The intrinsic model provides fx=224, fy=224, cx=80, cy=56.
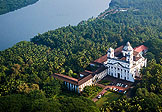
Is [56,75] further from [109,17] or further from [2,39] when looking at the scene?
[109,17]

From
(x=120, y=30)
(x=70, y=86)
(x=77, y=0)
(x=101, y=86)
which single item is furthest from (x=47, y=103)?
(x=77, y=0)

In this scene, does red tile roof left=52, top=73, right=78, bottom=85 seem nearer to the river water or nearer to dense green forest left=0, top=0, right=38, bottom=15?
the river water

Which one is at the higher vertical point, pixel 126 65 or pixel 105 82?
pixel 126 65

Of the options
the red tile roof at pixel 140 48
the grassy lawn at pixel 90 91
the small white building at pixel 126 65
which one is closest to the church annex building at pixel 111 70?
the small white building at pixel 126 65

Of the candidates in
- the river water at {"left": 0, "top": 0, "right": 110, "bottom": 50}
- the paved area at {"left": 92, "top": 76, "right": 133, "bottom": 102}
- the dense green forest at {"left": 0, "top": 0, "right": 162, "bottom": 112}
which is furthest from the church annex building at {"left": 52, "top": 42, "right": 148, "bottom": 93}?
the river water at {"left": 0, "top": 0, "right": 110, "bottom": 50}

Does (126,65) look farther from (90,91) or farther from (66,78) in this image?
(66,78)

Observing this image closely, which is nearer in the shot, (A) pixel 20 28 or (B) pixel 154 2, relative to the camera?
(A) pixel 20 28

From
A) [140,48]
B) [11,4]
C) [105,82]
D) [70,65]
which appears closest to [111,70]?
[105,82]
